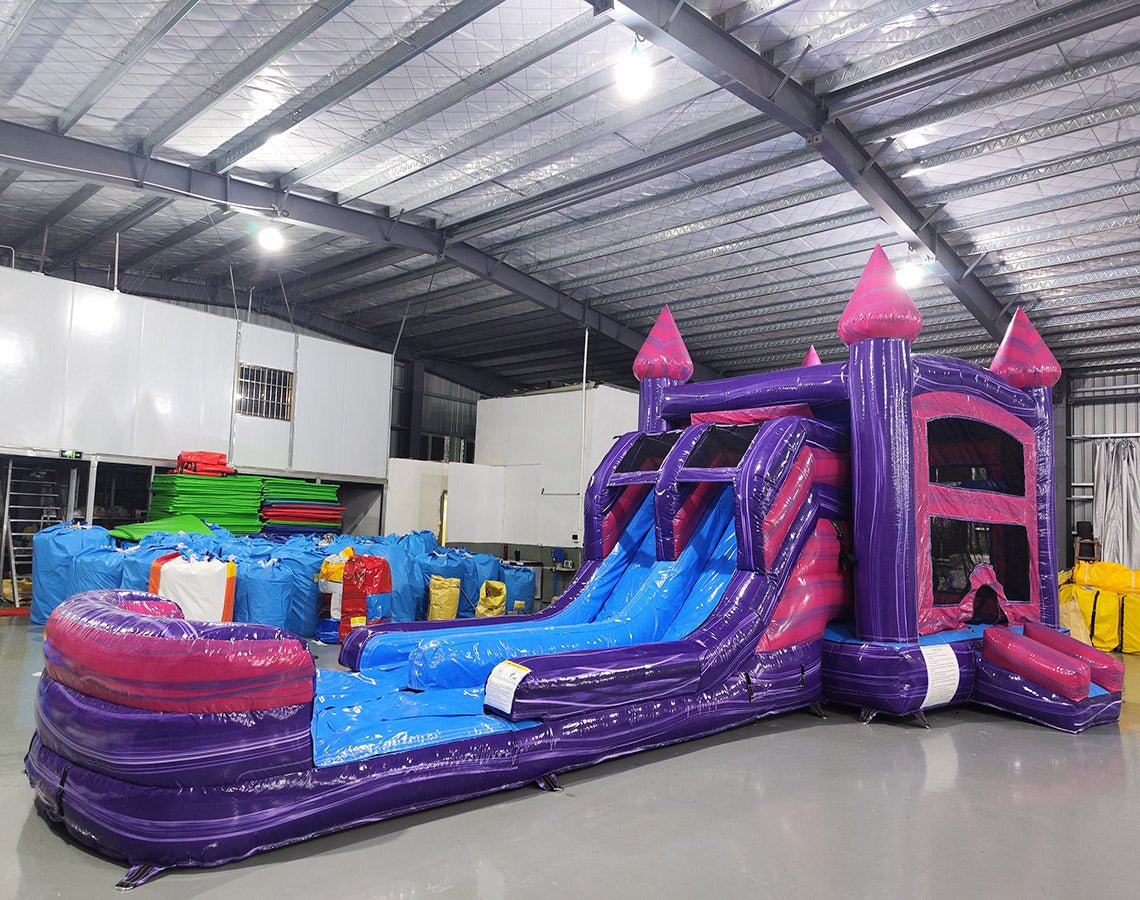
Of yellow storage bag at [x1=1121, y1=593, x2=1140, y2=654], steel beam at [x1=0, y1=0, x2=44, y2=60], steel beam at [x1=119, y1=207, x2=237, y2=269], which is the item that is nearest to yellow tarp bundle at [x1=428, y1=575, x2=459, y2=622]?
steel beam at [x1=119, y1=207, x2=237, y2=269]

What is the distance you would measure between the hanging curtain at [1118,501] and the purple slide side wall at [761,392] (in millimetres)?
9492

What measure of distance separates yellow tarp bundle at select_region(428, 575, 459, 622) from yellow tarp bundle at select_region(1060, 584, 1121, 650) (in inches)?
243

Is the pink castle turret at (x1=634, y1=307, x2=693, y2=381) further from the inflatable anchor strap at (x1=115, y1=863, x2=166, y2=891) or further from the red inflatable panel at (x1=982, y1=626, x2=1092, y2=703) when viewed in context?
the inflatable anchor strap at (x1=115, y1=863, x2=166, y2=891)

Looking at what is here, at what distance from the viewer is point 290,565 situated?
23.6ft

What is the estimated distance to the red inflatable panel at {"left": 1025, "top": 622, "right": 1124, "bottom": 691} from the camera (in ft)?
16.8

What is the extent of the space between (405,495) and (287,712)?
8161 millimetres

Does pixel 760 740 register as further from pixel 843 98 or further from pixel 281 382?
pixel 281 382

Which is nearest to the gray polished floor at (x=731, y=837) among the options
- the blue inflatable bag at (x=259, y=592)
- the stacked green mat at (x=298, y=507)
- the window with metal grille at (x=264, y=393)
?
the blue inflatable bag at (x=259, y=592)

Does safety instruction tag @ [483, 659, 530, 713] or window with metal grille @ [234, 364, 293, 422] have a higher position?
window with metal grille @ [234, 364, 293, 422]

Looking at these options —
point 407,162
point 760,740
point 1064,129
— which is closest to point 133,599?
point 760,740

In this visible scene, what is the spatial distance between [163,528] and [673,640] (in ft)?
19.5

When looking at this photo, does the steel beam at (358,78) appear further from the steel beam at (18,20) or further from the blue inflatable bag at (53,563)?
the blue inflatable bag at (53,563)

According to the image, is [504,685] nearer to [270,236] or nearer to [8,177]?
[270,236]

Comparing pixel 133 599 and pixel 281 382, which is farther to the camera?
pixel 281 382
